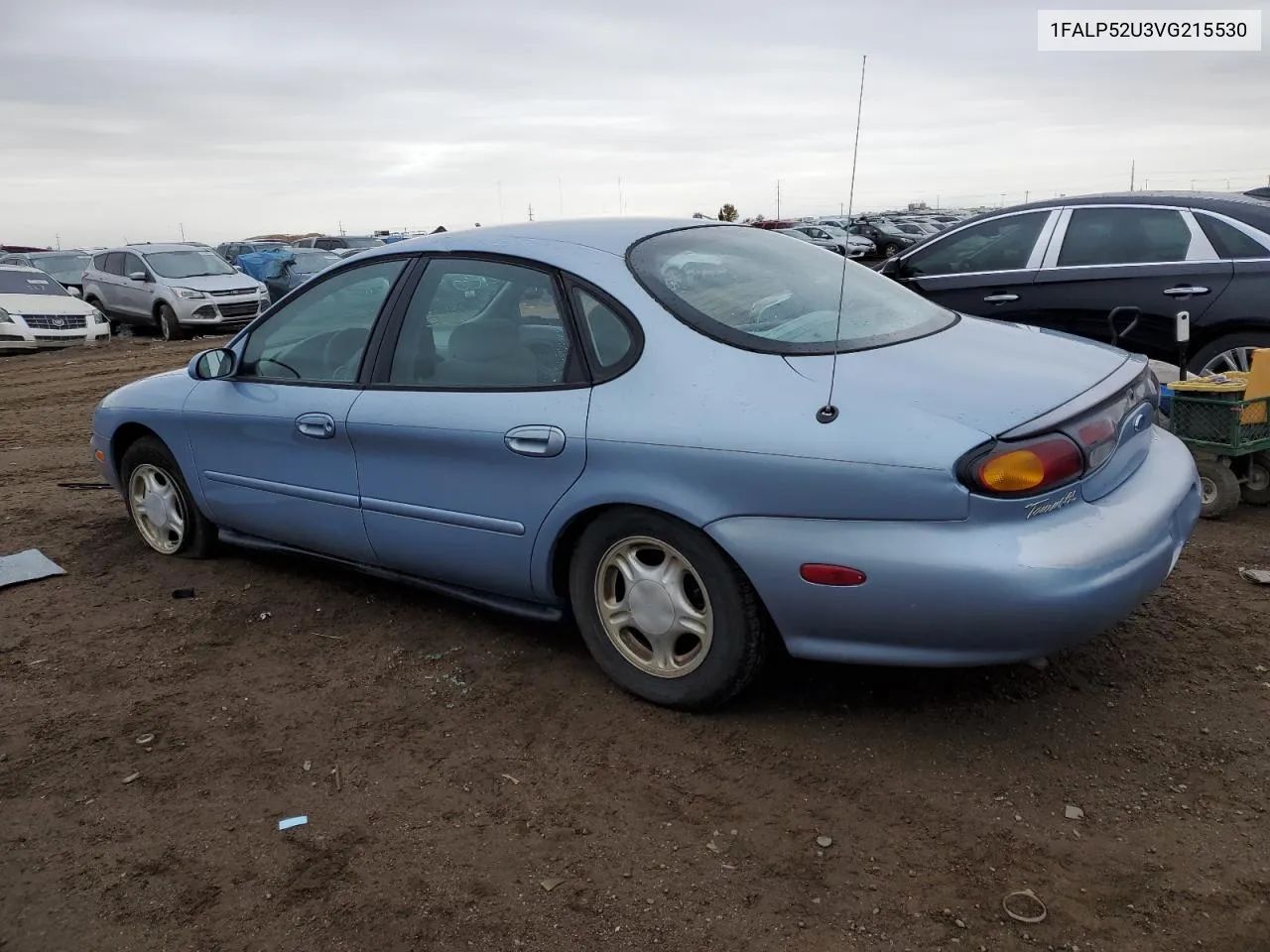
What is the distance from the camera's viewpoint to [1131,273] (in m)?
6.32

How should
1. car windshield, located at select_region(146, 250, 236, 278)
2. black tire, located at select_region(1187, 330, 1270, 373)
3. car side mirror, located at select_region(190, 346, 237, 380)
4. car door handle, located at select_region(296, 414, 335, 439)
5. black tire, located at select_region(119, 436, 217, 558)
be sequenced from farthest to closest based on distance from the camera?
1. car windshield, located at select_region(146, 250, 236, 278)
2. black tire, located at select_region(1187, 330, 1270, 373)
3. black tire, located at select_region(119, 436, 217, 558)
4. car side mirror, located at select_region(190, 346, 237, 380)
5. car door handle, located at select_region(296, 414, 335, 439)

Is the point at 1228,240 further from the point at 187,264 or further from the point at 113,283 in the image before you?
the point at 113,283

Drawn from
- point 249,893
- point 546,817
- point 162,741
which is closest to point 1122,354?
point 546,817

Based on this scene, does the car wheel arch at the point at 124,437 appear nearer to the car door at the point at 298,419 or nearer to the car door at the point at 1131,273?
the car door at the point at 298,419

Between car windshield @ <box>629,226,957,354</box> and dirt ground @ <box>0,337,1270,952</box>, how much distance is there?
116 cm

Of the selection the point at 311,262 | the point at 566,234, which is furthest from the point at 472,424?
the point at 311,262

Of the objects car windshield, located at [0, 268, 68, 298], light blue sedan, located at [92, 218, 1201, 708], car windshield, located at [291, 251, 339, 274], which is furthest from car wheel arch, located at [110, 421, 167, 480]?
car windshield, located at [291, 251, 339, 274]

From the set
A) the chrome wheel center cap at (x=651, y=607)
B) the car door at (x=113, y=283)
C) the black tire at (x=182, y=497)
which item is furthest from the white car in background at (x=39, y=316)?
the chrome wheel center cap at (x=651, y=607)

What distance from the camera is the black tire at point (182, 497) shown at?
4883 mm

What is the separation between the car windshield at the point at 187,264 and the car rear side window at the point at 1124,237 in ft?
50.3

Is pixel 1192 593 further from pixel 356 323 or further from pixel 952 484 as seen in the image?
pixel 356 323

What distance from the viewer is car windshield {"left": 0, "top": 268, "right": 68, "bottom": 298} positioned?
16.5 metres

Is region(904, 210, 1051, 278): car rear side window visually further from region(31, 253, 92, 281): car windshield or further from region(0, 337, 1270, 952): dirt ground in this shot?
region(31, 253, 92, 281): car windshield

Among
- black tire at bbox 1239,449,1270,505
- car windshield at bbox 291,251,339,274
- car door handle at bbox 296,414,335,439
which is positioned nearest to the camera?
car door handle at bbox 296,414,335,439
